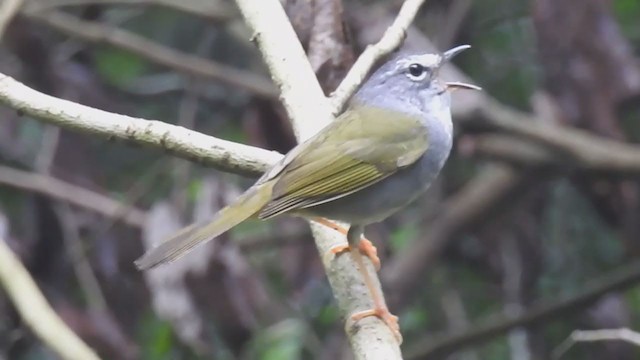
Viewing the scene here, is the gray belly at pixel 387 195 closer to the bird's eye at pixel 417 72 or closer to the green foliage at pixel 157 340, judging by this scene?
the bird's eye at pixel 417 72

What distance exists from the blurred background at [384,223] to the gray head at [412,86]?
778 millimetres

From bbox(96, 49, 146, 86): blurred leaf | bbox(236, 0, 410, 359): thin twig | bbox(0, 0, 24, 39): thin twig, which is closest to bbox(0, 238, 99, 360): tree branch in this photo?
bbox(0, 0, 24, 39): thin twig

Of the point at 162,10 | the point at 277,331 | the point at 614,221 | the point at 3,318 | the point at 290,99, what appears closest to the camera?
the point at 290,99

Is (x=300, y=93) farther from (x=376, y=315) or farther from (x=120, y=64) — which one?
(x=120, y=64)

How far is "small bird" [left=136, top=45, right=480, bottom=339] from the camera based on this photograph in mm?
3246

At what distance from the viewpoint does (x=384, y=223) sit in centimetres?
557

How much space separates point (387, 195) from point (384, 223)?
80.5 inches

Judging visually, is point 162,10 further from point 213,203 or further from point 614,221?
point 614,221

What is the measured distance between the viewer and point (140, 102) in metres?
5.71

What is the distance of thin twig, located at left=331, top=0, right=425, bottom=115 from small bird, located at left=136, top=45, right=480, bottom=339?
71 millimetres

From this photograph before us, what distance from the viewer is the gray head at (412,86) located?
384cm

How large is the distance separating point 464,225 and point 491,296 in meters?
0.44

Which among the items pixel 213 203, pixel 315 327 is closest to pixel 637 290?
pixel 315 327

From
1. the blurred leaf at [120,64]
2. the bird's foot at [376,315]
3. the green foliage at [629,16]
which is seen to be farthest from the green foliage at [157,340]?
the green foliage at [629,16]
